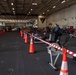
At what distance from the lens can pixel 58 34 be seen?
17.2 m

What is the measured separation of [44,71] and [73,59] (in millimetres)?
2407

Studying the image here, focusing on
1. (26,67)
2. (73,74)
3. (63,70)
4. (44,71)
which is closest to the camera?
(63,70)

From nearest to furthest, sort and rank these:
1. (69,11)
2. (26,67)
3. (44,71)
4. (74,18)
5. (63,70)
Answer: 1. (63,70)
2. (44,71)
3. (26,67)
4. (74,18)
5. (69,11)

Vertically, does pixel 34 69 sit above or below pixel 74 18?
below

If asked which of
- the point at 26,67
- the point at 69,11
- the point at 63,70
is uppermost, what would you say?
the point at 69,11

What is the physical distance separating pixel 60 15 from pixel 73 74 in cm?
4314

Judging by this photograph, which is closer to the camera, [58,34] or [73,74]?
[73,74]

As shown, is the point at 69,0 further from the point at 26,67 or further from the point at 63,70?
the point at 63,70

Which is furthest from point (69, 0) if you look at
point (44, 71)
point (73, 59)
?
point (44, 71)

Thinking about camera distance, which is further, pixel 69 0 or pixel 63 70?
pixel 69 0

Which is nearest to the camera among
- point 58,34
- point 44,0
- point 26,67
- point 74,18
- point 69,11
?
point 26,67

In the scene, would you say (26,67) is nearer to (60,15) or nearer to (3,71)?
(3,71)

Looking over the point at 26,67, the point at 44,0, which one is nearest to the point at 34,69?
the point at 26,67

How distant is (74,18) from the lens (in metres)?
37.1
